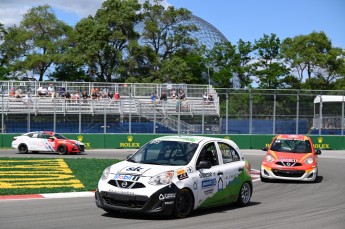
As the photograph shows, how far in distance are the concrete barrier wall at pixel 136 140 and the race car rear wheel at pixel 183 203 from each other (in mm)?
29380

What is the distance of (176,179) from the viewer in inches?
413

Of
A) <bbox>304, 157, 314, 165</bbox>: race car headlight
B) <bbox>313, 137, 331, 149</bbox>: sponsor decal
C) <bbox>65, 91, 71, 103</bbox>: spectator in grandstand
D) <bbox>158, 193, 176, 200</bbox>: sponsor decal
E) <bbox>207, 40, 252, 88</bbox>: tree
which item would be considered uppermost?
<bbox>207, 40, 252, 88</bbox>: tree

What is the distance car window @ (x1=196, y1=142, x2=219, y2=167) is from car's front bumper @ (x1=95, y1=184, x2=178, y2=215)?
1383 millimetres

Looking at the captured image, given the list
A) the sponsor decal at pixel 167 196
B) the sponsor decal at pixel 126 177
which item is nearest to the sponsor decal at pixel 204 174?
the sponsor decal at pixel 167 196

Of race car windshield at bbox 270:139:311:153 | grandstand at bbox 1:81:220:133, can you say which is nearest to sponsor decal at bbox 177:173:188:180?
race car windshield at bbox 270:139:311:153

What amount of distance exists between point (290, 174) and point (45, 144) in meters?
17.0

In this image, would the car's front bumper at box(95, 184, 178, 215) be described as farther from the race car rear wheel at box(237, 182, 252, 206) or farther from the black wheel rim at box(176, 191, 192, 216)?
the race car rear wheel at box(237, 182, 252, 206)

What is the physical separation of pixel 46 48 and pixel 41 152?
119 ft

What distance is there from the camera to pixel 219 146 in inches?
481

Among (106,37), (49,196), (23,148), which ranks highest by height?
(106,37)

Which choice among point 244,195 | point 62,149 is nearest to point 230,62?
point 62,149

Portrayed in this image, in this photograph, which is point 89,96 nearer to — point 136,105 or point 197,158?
point 136,105

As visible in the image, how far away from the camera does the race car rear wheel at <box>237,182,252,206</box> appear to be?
12703 mm

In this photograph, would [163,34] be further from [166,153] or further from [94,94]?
[166,153]
